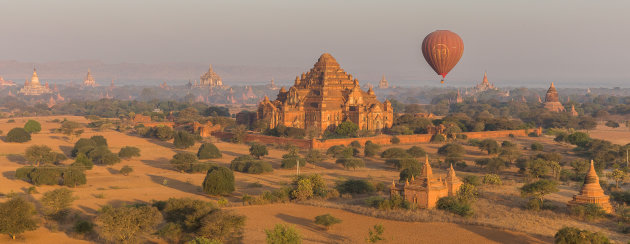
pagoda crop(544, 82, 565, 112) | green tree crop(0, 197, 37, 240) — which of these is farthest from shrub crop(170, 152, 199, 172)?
pagoda crop(544, 82, 565, 112)

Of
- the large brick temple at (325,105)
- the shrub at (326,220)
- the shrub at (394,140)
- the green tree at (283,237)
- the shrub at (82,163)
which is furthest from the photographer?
the large brick temple at (325,105)

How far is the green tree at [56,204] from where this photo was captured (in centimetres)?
3042

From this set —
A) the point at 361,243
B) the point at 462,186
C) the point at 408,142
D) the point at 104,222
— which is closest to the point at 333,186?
the point at 462,186

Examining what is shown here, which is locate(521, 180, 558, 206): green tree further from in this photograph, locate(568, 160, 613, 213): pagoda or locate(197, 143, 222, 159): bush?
locate(197, 143, 222, 159): bush

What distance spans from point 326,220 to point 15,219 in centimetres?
1406

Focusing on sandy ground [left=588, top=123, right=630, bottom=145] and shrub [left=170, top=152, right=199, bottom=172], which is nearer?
shrub [left=170, top=152, right=199, bottom=172]

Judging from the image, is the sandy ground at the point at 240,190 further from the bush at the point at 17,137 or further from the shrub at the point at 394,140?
the shrub at the point at 394,140

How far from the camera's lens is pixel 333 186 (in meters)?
40.2

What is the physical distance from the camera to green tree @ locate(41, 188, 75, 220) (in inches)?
1198

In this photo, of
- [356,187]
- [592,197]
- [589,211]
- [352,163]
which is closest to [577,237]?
[589,211]

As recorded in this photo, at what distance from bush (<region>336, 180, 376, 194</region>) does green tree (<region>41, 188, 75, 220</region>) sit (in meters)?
15.5

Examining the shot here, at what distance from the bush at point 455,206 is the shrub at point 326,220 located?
605cm

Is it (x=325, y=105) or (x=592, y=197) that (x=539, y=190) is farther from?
(x=325, y=105)

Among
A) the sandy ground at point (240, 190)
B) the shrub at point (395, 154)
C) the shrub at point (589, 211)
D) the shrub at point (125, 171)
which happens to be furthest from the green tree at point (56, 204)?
the shrub at point (395, 154)
